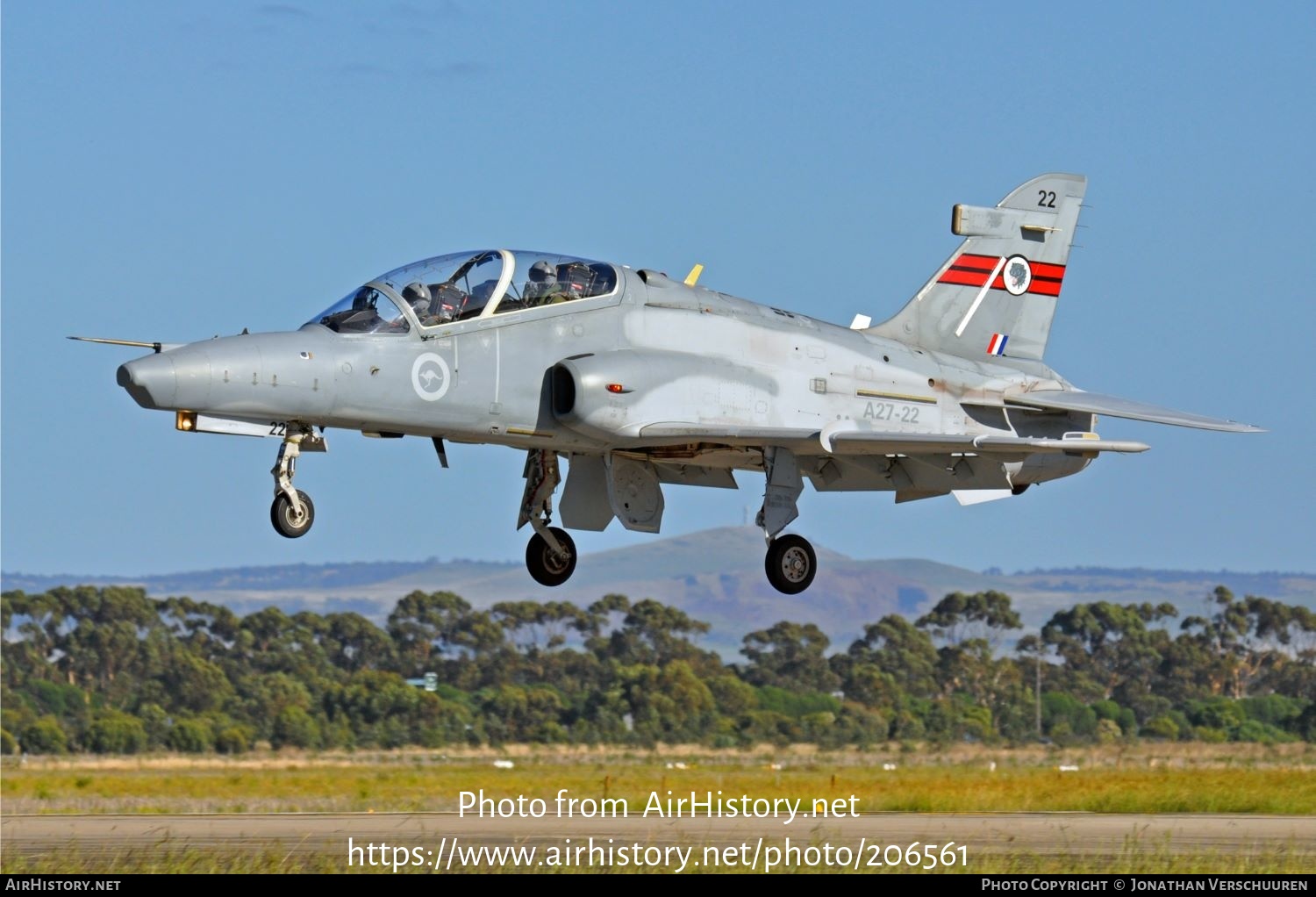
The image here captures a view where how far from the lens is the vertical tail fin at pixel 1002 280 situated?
2311 cm

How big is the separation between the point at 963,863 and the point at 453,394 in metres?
6.98

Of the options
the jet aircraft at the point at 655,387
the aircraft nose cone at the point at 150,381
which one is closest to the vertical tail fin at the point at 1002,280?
the jet aircraft at the point at 655,387

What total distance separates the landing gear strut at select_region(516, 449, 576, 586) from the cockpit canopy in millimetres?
2460

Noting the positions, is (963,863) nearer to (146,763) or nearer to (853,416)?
(853,416)

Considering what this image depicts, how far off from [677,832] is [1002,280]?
7864 millimetres

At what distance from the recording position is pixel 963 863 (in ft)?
63.2

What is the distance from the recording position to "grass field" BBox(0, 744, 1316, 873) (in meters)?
19.8

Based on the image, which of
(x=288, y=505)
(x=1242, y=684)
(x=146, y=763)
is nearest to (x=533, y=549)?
(x=288, y=505)

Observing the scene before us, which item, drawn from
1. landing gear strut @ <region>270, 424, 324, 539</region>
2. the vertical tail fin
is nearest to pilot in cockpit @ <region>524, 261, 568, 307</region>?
landing gear strut @ <region>270, 424, 324, 539</region>

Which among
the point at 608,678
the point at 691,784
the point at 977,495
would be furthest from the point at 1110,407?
the point at 608,678

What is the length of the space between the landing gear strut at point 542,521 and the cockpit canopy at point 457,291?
246 centimetres

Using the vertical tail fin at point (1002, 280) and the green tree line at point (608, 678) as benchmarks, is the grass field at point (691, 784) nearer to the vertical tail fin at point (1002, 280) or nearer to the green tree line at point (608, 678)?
the green tree line at point (608, 678)

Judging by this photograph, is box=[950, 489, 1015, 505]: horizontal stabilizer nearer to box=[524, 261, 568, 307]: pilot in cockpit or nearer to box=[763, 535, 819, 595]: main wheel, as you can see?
box=[763, 535, 819, 595]: main wheel

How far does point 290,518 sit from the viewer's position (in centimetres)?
1761
